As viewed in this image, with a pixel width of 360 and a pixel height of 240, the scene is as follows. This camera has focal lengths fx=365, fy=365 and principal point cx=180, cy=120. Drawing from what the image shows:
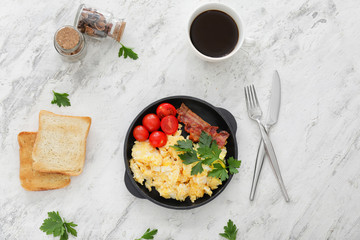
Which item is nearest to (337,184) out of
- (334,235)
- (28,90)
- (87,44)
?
(334,235)

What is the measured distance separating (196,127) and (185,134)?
0.09m

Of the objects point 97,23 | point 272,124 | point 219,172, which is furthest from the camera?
point 272,124

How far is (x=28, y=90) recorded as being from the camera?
1.87 m

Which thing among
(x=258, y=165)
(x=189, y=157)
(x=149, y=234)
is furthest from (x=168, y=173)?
(x=258, y=165)

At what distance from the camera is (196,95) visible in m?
1.88

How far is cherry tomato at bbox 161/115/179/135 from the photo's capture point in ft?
5.73

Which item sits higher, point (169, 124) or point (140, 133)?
point (169, 124)

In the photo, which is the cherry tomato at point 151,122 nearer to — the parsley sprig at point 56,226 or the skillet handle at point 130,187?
the skillet handle at point 130,187

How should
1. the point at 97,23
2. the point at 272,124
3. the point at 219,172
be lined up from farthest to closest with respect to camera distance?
the point at 272,124, the point at 97,23, the point at 219,172

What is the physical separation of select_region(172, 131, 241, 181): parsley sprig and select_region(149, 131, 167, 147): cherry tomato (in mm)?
75

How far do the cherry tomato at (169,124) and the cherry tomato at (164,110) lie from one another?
0.8 inches

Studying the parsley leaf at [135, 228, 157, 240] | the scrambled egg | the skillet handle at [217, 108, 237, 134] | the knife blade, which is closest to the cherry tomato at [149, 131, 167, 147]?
the scrambled egg

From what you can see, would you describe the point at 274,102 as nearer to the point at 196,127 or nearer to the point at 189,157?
the point at 196,127

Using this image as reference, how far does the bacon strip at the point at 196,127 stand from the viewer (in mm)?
1762
